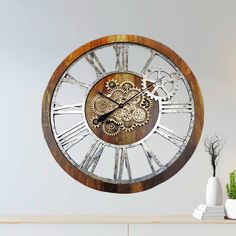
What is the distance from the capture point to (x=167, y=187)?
2.48 meters

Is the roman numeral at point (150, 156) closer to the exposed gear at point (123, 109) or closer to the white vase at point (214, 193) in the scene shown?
the exposed gear at point (123, 109)

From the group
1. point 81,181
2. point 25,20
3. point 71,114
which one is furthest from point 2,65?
→ point 81,181

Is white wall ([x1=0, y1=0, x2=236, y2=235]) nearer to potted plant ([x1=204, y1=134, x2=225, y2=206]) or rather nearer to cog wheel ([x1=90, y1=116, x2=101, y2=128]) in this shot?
potted plant ([x1=204, y1=134, x2=225, y2=206])

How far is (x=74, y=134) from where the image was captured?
8.18 feet

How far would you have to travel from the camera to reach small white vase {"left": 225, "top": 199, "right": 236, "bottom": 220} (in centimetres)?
231

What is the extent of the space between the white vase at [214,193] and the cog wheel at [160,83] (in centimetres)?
54

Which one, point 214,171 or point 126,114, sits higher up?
point 126,114

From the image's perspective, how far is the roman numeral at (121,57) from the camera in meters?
2.53

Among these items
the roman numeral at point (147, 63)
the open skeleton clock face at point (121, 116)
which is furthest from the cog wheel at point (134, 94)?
the roman numeral at point (147, 63)

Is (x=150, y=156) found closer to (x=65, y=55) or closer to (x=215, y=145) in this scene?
(x=215, y=145)

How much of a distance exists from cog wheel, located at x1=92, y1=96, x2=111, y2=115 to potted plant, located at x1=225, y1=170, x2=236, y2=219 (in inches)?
31.0

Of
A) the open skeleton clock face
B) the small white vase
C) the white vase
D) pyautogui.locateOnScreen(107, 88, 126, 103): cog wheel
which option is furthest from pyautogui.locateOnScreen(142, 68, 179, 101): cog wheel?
the small white vase

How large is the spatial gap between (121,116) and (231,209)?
78 centimetres

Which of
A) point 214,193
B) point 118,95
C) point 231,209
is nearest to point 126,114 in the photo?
point 118,95
